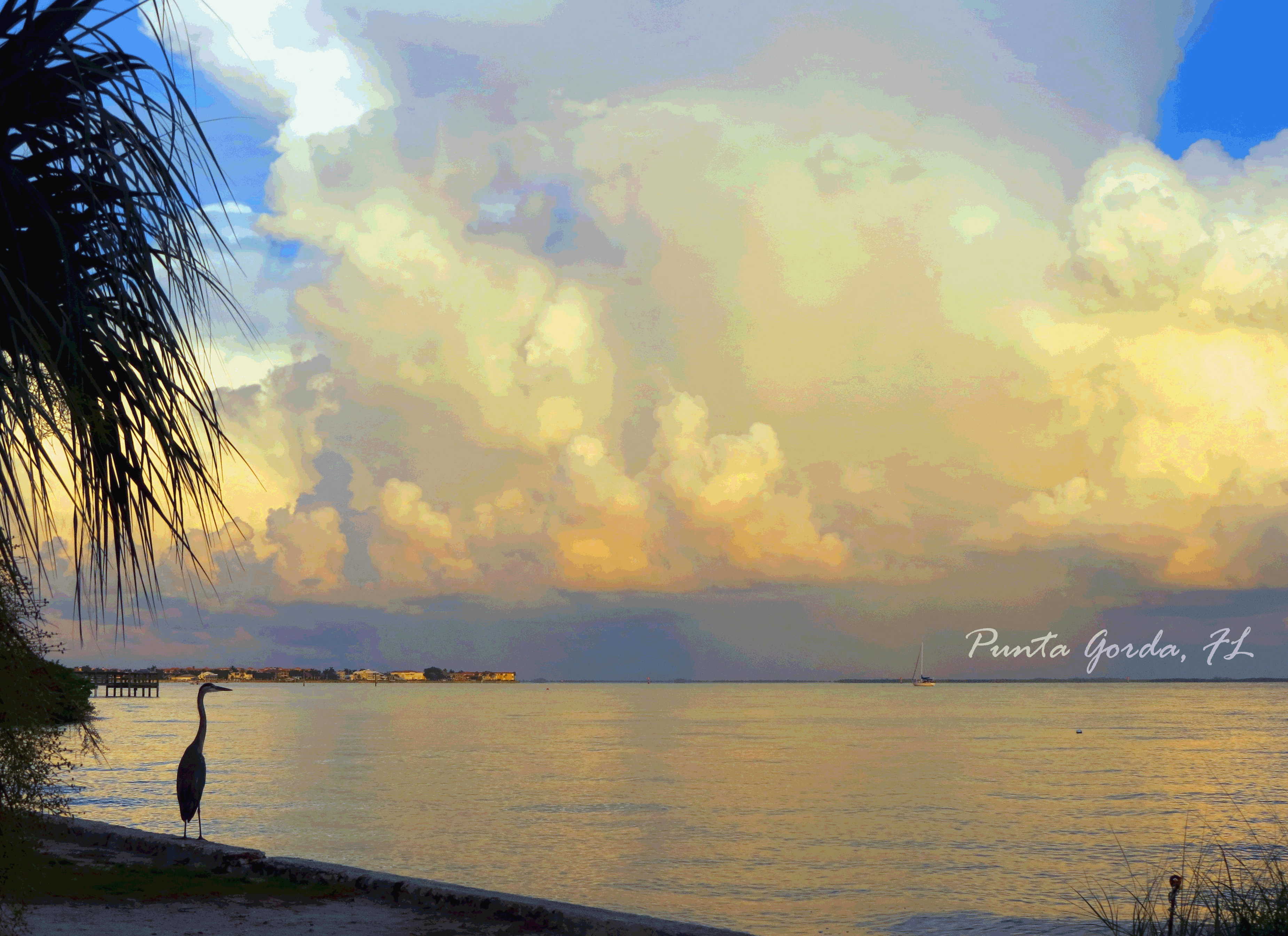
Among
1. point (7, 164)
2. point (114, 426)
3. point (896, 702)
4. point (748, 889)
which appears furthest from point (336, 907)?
point (896, 702)

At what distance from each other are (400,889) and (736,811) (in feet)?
85.3

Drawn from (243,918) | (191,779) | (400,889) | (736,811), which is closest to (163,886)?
(243,918)

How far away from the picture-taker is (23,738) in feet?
20.5

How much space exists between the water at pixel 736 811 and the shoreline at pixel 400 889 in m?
8.61

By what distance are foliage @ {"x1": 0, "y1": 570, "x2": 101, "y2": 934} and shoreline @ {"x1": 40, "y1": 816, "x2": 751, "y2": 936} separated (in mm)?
1056

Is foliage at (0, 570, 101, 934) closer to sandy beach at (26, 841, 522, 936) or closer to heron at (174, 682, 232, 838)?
sandy beach at (26, 841, 522, 936)

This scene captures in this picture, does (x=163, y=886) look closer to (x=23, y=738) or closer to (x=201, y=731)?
(x=23, y=738)

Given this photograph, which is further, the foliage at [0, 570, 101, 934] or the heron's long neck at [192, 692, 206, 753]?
the heron's long neck at [192, 692, 206, 753]

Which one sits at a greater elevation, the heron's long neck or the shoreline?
the heron's long neck

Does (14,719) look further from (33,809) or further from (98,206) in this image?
(98,206)

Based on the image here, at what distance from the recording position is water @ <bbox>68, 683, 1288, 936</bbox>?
2228cm

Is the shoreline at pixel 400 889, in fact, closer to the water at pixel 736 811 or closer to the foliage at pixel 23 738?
the foliage at pixel 23 738

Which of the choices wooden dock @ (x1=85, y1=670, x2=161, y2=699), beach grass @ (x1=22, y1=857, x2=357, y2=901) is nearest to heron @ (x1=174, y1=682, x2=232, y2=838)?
beach grass @ (x1=22, y1=857, x2=357, y2=901)

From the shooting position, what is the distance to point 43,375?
4488 mm
